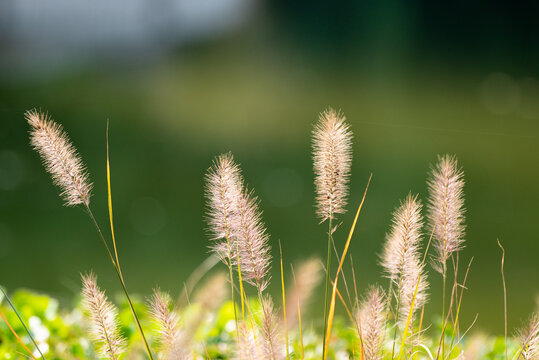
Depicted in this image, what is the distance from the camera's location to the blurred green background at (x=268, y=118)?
3.47 m

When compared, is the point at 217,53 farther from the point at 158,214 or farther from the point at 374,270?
the point at 374,270

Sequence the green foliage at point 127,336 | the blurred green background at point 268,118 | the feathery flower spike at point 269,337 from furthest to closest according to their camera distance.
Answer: the blurred green background at point 268,118
the green foliage at point 127,336
the feathery flower spike at point 269,337

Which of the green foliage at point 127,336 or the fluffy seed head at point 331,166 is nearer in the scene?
the fluffy seed head at point 331,166

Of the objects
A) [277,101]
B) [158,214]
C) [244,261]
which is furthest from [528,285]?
[277,101]

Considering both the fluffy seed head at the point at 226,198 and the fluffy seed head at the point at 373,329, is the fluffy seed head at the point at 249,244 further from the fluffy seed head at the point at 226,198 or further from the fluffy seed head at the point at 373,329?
the fluffy seed head at the point at 373,329

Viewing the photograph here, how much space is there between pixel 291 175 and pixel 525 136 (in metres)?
2.58

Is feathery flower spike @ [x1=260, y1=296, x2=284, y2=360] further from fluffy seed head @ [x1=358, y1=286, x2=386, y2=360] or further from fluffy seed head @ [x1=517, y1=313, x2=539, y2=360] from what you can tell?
fluffy seed head @ [x1=517, y1=313, x2=539, y2=360]

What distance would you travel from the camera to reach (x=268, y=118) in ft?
20.3

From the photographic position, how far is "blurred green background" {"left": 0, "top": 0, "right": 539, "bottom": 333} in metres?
3.47

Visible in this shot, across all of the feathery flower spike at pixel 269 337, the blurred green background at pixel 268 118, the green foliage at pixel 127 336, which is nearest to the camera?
the feathery flower spike at pixel 269 337

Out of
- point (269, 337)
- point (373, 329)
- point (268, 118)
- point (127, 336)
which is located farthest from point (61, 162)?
point (268, 118)

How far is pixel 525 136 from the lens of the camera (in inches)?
230

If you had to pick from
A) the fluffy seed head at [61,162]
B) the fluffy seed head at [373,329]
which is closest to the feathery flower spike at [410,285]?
the fluffy seed head at [373,329]

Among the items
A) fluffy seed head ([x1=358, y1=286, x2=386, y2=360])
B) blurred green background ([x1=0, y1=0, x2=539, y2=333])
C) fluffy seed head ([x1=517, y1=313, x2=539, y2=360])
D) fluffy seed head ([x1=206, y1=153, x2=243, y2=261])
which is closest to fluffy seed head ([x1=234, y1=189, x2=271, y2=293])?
fluffy seed head ([x1=206, y1=153, x2=243, y2=261])
